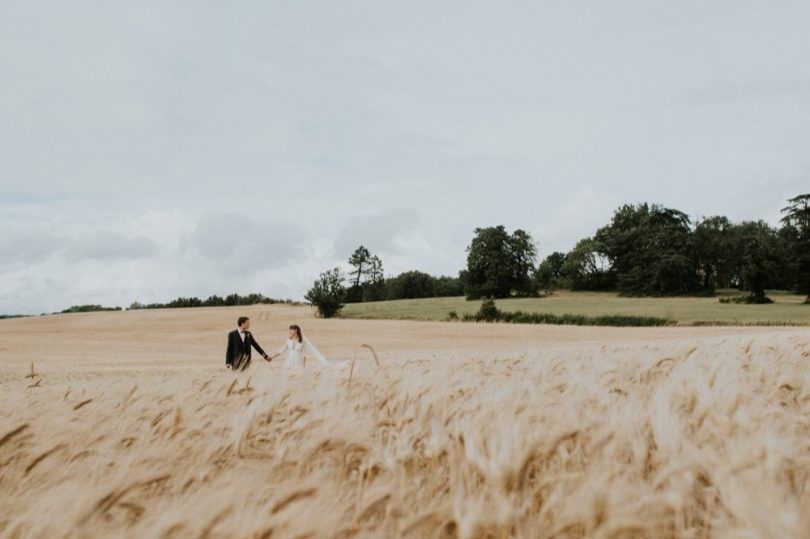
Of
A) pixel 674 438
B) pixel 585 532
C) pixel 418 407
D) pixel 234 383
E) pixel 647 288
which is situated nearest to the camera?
pixel 585 532

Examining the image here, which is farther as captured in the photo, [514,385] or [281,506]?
[514,385]

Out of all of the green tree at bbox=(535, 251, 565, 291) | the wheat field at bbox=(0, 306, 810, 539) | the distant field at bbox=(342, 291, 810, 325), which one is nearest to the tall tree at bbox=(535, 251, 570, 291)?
the green tree at bbox=(535, 251, 565, 291)

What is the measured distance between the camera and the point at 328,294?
5809 centimetres

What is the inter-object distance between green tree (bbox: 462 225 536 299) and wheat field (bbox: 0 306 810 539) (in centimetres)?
7289

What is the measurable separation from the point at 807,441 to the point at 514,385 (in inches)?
43.6

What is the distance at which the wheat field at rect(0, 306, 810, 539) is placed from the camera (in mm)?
1351

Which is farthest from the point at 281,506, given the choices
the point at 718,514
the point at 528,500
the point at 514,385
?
the point at 514,385

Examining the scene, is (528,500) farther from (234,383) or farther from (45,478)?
(234,383)

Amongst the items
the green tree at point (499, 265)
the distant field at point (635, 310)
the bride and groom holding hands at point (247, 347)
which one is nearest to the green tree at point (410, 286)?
the green tree at point (499, 265)

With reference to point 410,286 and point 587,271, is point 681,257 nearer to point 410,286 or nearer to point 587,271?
point 587,271

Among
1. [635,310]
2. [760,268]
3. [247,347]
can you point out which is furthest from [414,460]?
[760,268]

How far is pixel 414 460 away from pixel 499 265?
75753 millimetres

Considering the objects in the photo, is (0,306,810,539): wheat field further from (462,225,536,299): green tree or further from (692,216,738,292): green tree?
(692,216,738,292): green tree

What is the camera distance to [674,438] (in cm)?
168
